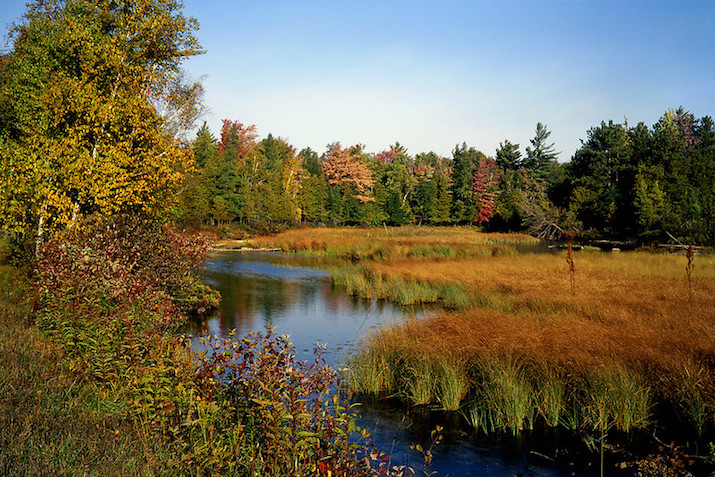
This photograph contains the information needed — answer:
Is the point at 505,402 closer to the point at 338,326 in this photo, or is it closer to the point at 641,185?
the point at 338,326

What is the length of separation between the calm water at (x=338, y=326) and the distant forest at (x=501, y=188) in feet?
61.7

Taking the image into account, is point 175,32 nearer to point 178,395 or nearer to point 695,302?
point 178,395

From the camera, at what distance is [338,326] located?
15125 mm

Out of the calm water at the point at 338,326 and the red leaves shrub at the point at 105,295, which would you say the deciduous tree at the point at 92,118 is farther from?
the calm water at the point at 338,326

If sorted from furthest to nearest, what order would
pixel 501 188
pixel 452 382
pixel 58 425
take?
pixel 501 188, pixel 452 382, pixel 58 425

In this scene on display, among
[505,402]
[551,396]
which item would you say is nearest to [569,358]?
[551,396]

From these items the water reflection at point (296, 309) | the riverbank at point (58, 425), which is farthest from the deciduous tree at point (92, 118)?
the riverbank at point (58, 425)

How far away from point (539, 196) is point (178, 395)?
7694cm

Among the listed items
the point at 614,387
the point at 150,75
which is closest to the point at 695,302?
the point at 614,387

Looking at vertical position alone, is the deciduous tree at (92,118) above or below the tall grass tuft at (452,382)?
above

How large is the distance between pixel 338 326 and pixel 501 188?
250ft

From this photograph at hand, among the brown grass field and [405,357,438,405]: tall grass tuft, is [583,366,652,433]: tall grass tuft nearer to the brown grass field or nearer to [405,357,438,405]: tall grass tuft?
the brown grass field

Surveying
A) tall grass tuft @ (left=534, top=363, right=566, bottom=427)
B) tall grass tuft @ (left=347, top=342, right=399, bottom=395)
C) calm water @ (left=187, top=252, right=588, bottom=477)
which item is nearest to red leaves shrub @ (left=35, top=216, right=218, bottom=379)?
calm water @ (left=187, top=252, right=588, bottom=477)

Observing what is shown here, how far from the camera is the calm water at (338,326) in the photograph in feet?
22.6
